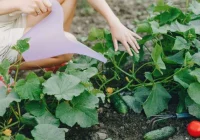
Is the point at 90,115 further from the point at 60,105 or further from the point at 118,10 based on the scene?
the point at 118,10

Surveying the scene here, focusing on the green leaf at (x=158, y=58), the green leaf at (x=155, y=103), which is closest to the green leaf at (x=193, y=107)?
the green leaf at (x=155, y=103)

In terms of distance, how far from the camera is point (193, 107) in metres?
2.60

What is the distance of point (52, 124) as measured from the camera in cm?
246

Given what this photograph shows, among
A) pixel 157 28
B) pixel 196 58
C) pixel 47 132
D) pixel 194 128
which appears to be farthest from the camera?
pixel 157 28

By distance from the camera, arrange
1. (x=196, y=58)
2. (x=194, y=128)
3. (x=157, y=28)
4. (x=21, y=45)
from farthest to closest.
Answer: (x=157, y=28)
(x=196, y=58)
(x=194, y=128)
(x=21, y=45)

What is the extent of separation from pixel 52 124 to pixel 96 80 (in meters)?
0.58

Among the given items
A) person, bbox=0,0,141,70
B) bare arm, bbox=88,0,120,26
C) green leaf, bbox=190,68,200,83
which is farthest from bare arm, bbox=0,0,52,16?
green leaf, bbox=190,68,200,83

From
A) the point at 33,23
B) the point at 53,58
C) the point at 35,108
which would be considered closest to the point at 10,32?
the point at 33,23

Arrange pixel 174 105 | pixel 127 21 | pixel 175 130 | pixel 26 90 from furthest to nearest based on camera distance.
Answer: pixel 127 21 < pixel 174 105 < pixel 175 130 < pixel 26 90

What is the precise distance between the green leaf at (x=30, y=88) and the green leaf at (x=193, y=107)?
2.35 ft

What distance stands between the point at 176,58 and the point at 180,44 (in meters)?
0.08

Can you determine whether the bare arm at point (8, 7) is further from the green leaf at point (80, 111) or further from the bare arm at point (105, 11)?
the green leaf at point (80, 111)

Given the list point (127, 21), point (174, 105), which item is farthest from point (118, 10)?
point (174, 105)

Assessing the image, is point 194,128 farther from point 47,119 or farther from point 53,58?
point 53,58
